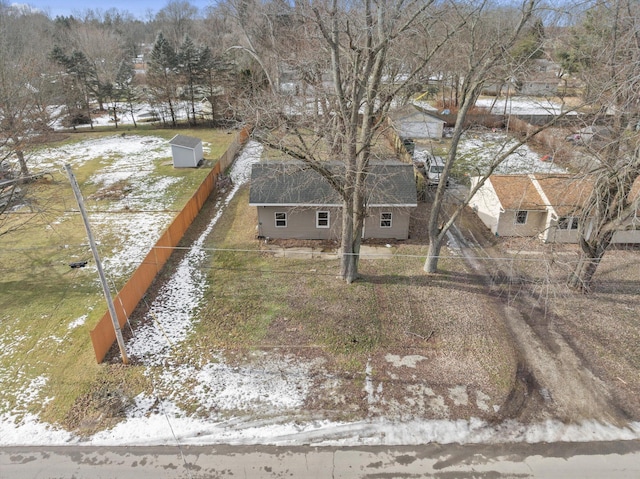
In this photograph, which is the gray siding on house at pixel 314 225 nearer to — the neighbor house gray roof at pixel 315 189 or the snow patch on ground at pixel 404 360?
the neighbor house gray roof at pixel 315 189

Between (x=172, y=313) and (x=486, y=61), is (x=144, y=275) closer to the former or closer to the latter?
(x=172, y=313)

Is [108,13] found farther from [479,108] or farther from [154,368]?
[154,368]

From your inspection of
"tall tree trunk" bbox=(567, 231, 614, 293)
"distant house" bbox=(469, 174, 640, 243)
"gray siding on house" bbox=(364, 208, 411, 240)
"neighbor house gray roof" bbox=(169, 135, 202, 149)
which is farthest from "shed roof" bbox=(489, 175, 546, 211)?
"neighbor house gray roof" bbox=(169, 135, 202, 149)

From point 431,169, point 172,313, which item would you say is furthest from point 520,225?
point 172,313

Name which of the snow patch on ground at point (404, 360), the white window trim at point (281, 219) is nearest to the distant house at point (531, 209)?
the white window trim at point (281, 219)

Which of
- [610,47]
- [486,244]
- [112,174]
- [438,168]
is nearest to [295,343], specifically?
[486,244]

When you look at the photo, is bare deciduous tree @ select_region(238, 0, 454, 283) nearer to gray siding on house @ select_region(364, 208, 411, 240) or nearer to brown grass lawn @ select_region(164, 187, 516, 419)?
brown grass lawn @ select_region(164, 187, 516, 419)
